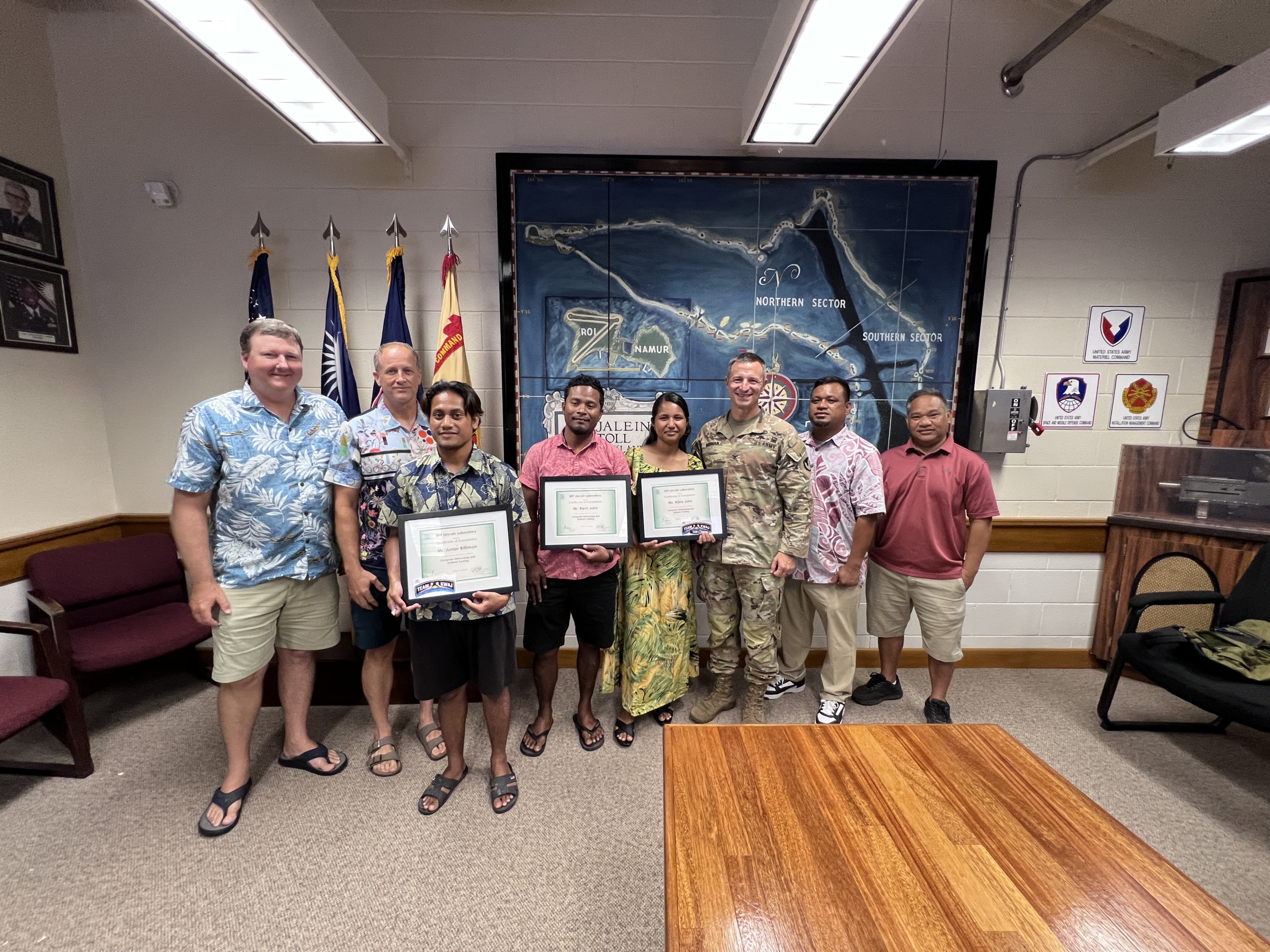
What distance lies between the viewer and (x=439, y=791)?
6.73 feet

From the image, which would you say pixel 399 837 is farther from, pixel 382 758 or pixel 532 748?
pixel 532 748

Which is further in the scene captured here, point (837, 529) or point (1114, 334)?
point (1114, 334)

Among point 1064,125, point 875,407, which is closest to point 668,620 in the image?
point 875,407

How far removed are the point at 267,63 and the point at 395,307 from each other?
1.03 m

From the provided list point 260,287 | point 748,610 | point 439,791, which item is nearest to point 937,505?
point 748,610

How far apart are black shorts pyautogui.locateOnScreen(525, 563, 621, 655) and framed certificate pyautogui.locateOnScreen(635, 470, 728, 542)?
256mm

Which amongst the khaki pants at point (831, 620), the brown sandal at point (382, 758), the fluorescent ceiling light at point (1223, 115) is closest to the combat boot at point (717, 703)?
the khaki pants at point (831, 620)

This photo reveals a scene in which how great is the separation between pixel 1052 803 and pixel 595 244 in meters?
2.83

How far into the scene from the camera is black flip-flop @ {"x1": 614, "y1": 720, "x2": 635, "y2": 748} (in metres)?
2.41

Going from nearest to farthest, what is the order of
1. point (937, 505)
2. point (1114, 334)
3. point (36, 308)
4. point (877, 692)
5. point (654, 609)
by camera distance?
point (654, 609) → point (937, 505) → point (36, 308) → point (877, 692) → point (1114, 334)

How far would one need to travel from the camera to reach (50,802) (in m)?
2.05

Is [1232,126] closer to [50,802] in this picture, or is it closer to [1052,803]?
[1052,803]

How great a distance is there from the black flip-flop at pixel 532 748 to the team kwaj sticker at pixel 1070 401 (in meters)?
3.24

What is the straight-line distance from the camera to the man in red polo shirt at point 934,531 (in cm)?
247
